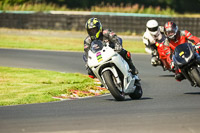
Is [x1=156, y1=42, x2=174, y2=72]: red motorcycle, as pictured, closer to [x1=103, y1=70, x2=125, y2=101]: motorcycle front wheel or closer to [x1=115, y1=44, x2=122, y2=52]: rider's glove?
[x1=115, y1=44, x2=122, y2=52]: rider's glove

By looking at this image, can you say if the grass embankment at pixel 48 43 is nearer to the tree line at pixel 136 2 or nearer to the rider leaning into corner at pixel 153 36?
the rider leaning into corner at pixel 153 36

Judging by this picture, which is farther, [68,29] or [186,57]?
[68,29]

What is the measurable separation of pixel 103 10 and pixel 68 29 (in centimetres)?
719

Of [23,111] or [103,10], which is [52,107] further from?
[103,10]

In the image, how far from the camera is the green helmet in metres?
10.5

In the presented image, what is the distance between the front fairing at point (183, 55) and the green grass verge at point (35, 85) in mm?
2375

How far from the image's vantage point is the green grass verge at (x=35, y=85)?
11.3 meters

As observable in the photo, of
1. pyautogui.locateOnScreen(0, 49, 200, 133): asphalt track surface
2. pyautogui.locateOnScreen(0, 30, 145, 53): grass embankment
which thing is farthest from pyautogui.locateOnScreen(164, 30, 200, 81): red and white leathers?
pyautogui.locateOnScreen(0, 30, 145, 53): grass embankment

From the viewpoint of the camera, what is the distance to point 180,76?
11.8 meters

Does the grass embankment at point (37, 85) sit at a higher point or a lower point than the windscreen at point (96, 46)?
lower

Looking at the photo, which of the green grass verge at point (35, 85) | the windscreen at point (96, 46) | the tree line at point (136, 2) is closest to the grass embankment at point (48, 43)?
the green grass verge at point (35, 85)

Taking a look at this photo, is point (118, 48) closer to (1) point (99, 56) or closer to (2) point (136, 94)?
(1) point (99, 56)

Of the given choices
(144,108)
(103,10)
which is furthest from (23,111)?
(103,10)

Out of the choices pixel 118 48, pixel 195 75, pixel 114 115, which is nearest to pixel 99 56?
pixel 118 48
